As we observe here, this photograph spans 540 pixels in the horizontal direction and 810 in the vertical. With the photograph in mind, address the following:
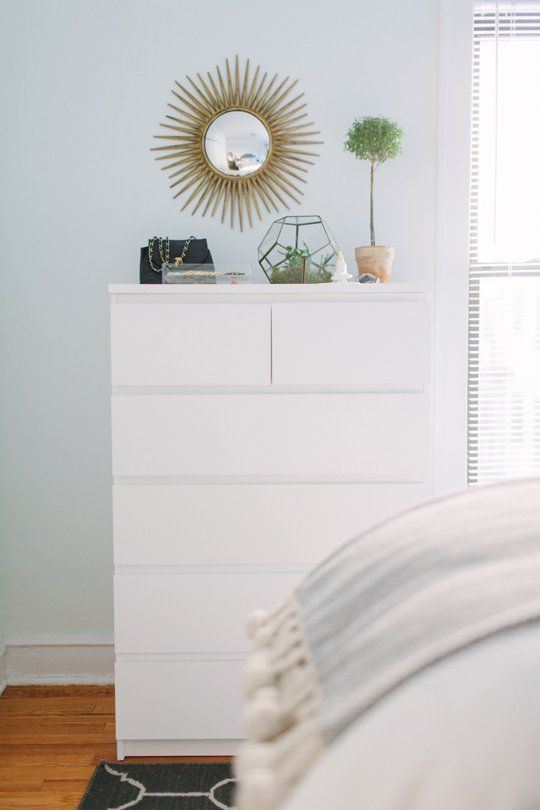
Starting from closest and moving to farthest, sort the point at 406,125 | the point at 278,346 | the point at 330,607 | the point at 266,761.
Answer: the point at 266,761 → the point at 330,607 → the point at 278,346 → the point at 406,125

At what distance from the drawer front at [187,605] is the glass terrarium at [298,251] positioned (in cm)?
80

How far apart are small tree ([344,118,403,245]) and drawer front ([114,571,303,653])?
3.45 feet

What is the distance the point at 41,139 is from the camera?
2.34 meters

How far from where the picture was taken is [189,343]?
73.2 inches

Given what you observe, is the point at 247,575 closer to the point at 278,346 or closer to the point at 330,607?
the point at 278,346

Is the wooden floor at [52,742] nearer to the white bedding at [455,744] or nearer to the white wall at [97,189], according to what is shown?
the white wall at [97,189]

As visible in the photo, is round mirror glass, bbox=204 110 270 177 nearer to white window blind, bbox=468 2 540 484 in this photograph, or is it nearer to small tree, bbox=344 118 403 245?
small tree, bbox=344 118 403 245

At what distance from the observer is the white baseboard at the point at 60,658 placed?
2404mm

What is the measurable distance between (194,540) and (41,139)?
135 cm

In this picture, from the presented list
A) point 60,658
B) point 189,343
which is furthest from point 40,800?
point 189,343

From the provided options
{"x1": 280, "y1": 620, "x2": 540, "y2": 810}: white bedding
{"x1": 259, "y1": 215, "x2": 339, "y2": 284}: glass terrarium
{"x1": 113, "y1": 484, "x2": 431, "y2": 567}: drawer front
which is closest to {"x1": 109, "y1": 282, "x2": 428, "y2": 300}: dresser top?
{"x1": 259, "y1": 215, "x2": 339, "y2": 284}: glass terrarium

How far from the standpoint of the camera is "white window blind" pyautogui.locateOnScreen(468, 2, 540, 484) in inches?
94.4

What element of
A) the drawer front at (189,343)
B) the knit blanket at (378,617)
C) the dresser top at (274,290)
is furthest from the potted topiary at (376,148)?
the knit blanket at (378,617)

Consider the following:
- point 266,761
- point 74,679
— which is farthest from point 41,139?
point 266,761
